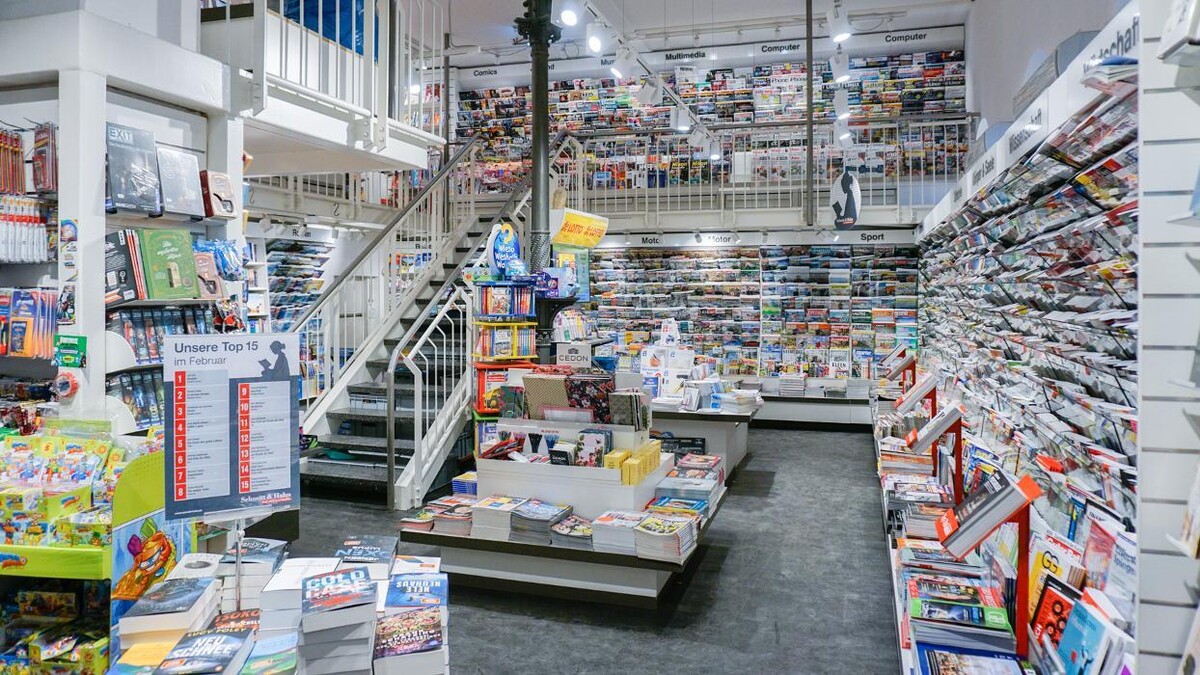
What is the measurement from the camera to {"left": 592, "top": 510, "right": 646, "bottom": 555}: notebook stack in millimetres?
3891

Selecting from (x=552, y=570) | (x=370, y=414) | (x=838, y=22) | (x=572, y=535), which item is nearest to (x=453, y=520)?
(x=552, y=570)

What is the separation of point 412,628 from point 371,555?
1.22 feet

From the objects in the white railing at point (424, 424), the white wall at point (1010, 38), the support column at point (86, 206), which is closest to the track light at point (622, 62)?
the white railing at point (424, 424)

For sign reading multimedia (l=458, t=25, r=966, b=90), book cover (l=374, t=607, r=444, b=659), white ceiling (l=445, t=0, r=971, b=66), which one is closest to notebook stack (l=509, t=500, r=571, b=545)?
book cover (l=374, t=607, r=444, b=659)

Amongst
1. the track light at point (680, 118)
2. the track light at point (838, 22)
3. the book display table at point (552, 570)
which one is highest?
the track light at point (838, 22)

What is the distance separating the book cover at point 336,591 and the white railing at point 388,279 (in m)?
4.95

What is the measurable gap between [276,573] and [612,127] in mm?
10535

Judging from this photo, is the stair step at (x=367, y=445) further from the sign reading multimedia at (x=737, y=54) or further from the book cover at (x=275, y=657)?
the sign reading multimedia at (x=737, y=54)

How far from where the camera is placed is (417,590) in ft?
7.00

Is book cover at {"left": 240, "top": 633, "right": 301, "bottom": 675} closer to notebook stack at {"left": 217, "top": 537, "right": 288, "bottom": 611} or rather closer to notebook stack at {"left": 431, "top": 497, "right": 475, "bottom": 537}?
notebook stack at {"left": 217, "top": 537, "right": 288, "bottom": 611}

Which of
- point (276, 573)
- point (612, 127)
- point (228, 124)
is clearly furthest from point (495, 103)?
point (276, 573)

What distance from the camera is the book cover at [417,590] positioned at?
2.09 m

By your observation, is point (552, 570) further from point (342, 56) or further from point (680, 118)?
point (680, 118)

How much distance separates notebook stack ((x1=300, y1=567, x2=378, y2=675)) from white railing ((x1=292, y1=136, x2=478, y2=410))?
5111 millimetres
